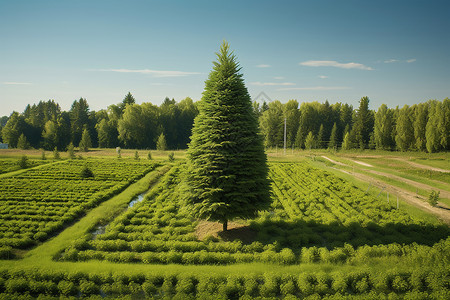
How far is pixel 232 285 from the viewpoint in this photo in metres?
12.2

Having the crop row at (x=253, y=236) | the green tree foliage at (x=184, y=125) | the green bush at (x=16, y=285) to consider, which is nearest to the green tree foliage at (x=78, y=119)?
the green tree foliage at (x=184, y=125)

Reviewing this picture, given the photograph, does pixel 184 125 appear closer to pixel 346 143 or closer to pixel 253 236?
pixel 346 143

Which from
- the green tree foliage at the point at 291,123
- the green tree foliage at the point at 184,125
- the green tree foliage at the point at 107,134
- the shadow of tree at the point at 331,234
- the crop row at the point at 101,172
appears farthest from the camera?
the green tree foliage at the point at 184,125

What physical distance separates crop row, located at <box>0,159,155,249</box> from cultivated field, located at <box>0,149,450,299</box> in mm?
132

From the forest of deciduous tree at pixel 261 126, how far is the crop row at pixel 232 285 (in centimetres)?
6775

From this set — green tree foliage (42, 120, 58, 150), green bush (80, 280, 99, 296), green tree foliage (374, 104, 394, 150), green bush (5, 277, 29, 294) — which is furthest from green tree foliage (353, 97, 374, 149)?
green tree foliage (42, 120, 58, 150)

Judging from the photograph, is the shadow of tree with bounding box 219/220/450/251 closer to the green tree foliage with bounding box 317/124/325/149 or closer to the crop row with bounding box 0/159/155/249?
the crop row with bounding box 0/159/155/249

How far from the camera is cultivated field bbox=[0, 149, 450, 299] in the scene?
1252 cm

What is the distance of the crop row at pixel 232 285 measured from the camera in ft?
39.6

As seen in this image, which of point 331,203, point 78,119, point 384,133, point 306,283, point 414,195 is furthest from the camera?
point 78,119

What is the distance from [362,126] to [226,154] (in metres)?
76.3

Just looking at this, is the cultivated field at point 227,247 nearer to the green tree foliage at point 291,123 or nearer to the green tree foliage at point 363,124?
the green tree foliage at point 363,124

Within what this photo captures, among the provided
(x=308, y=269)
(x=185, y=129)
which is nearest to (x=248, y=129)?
(x=308, y=269)

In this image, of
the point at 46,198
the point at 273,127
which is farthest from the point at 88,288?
the point at 273,127
